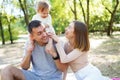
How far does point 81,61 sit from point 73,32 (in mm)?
→ 383

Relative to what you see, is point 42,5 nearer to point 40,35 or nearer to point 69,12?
point 40,35

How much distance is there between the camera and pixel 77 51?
3.61 m

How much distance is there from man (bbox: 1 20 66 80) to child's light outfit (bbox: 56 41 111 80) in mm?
139

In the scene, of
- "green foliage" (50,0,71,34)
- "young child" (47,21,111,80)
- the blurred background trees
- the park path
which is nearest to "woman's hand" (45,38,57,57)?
"young child" (47,21,111,80)

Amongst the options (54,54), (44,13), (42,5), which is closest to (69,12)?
(44,13)

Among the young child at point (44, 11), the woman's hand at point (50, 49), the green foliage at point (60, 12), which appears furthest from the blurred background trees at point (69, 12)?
the woman's hand at point (50, 49)

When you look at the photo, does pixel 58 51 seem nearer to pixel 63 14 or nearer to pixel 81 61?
pixel 81 61

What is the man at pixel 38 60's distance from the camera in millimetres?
3750

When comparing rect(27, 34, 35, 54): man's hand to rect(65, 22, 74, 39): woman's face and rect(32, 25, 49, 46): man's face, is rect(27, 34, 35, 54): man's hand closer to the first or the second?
rect(32, 25, 49, 46): man's face

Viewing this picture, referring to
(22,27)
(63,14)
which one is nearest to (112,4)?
(63,14)

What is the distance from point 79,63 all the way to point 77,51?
18 cm

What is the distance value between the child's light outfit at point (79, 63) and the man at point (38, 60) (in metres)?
0.14

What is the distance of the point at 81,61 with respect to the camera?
12.1 feet

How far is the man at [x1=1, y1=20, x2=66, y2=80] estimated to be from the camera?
3.75m
